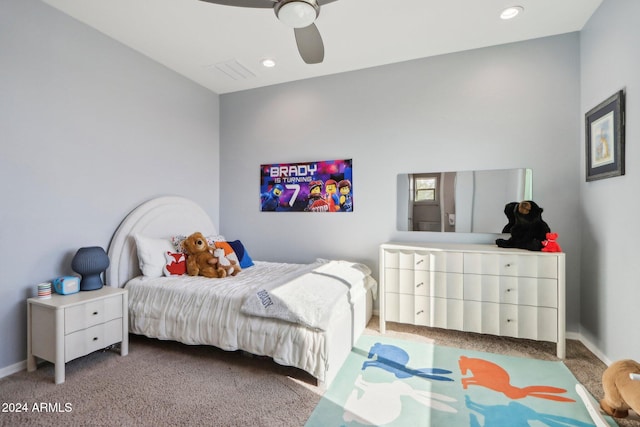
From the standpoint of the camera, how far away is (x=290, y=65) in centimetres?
317

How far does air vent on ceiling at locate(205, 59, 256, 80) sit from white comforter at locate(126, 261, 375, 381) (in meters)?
2.17

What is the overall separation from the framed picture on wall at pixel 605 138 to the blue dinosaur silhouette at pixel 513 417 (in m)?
1.57

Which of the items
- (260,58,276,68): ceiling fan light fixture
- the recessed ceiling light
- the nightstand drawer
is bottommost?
the nightstand drawer

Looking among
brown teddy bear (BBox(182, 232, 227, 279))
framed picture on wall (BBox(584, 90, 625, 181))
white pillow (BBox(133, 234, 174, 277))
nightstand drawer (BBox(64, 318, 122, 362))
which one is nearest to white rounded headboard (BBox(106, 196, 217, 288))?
white pillow (BBox(133, 234, 174, 277))

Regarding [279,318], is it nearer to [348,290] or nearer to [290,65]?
[348,290]

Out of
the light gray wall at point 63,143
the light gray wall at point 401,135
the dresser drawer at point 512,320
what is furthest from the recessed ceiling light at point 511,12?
the light gray wall at point 63,143

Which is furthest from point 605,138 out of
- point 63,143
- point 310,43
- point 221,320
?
point 63,143

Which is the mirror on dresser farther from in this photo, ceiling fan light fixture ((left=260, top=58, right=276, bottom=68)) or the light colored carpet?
ceiling fan light fixture ((left=260, top=58, right=276, bottom=68))

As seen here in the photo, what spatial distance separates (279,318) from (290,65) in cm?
252

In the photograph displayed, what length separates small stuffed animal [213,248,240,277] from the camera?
2.81 metres

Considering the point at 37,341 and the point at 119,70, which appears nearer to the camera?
the point at 37,341

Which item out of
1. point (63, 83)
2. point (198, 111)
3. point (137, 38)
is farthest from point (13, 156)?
point (198, 111)

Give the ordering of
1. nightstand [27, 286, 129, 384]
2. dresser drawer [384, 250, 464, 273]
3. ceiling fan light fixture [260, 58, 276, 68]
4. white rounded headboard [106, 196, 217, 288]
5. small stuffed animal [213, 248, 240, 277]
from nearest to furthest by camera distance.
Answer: nightstand [27, 286, 129, 384] → dresser drawer [384, 250, 464, 273] → white rounded headboard [106, 196, 217, 288] → small stuffed animal [213, 248, 240, 277] → ceiling fan light fixture [260, 58, 276, 68]

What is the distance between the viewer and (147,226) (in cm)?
293
